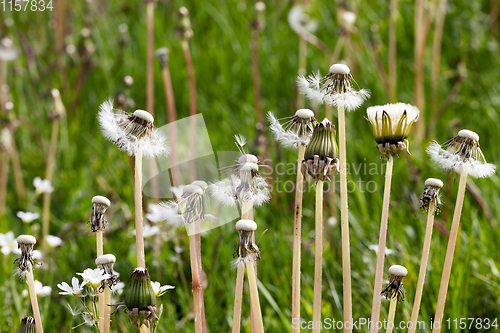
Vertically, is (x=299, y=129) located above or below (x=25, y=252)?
above

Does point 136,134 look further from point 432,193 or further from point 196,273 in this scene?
point 432,193

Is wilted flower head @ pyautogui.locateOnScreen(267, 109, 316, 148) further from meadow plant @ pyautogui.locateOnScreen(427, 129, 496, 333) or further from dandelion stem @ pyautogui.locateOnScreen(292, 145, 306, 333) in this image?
meadow plant @ pyautogui.locateOnScreen(427, 129, 496, 333)

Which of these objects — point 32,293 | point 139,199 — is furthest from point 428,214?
point 32,293

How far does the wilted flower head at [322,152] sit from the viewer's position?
64 cm

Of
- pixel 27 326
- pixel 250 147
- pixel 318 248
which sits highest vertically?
pixel 250 147

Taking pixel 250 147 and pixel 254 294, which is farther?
pixel 250 147

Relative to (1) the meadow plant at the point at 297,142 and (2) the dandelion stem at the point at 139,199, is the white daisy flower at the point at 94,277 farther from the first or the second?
(1) the meadow plant at the point at 297,142

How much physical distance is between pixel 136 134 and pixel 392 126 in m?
0.35

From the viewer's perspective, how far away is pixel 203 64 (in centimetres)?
255

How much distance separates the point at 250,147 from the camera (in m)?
1.79

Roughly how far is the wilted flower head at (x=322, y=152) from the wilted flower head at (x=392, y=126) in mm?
77

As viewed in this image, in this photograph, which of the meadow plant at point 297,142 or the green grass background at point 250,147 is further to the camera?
the green grass background at point 250,147

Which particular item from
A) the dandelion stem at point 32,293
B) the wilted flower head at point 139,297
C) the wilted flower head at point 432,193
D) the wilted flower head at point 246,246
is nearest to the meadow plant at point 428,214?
the wilted flower head at point 432,193

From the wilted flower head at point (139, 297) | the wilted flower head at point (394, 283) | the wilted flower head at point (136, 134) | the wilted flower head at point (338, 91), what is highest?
the wilted flower head at point (338, 91)
